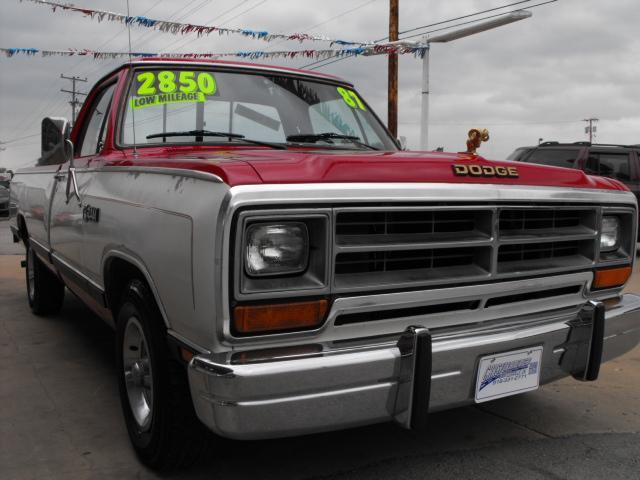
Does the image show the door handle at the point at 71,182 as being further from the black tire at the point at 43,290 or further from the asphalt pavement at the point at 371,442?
the black tire at the point at 43,290

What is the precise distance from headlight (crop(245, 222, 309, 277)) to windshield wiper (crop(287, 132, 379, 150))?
55.2 inches

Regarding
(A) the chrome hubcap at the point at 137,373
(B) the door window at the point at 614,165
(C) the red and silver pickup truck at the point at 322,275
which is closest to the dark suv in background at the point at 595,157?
(B) the door window at the point at 614,165

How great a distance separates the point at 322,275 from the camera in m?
2.08

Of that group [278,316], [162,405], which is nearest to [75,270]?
[162,405]

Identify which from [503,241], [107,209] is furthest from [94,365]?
[503,241]

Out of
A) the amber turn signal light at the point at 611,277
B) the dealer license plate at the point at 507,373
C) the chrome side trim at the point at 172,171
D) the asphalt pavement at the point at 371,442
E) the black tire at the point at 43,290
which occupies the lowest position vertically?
the asphalt pavement at the point at 371,442

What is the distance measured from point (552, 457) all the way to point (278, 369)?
1.57 m

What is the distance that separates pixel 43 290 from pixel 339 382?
4.22 m

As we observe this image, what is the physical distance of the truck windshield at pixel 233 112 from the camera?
10.8 ft

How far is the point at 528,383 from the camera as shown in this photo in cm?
251

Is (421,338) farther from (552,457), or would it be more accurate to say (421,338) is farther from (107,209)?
(107,209)

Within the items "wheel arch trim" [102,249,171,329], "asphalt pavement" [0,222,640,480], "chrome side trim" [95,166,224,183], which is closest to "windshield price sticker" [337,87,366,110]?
"chrome side trim" [95,166,224,183]

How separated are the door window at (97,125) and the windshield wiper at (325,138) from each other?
1072 mm

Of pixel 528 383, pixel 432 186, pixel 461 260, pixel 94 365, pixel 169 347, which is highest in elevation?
pixel 432 186
